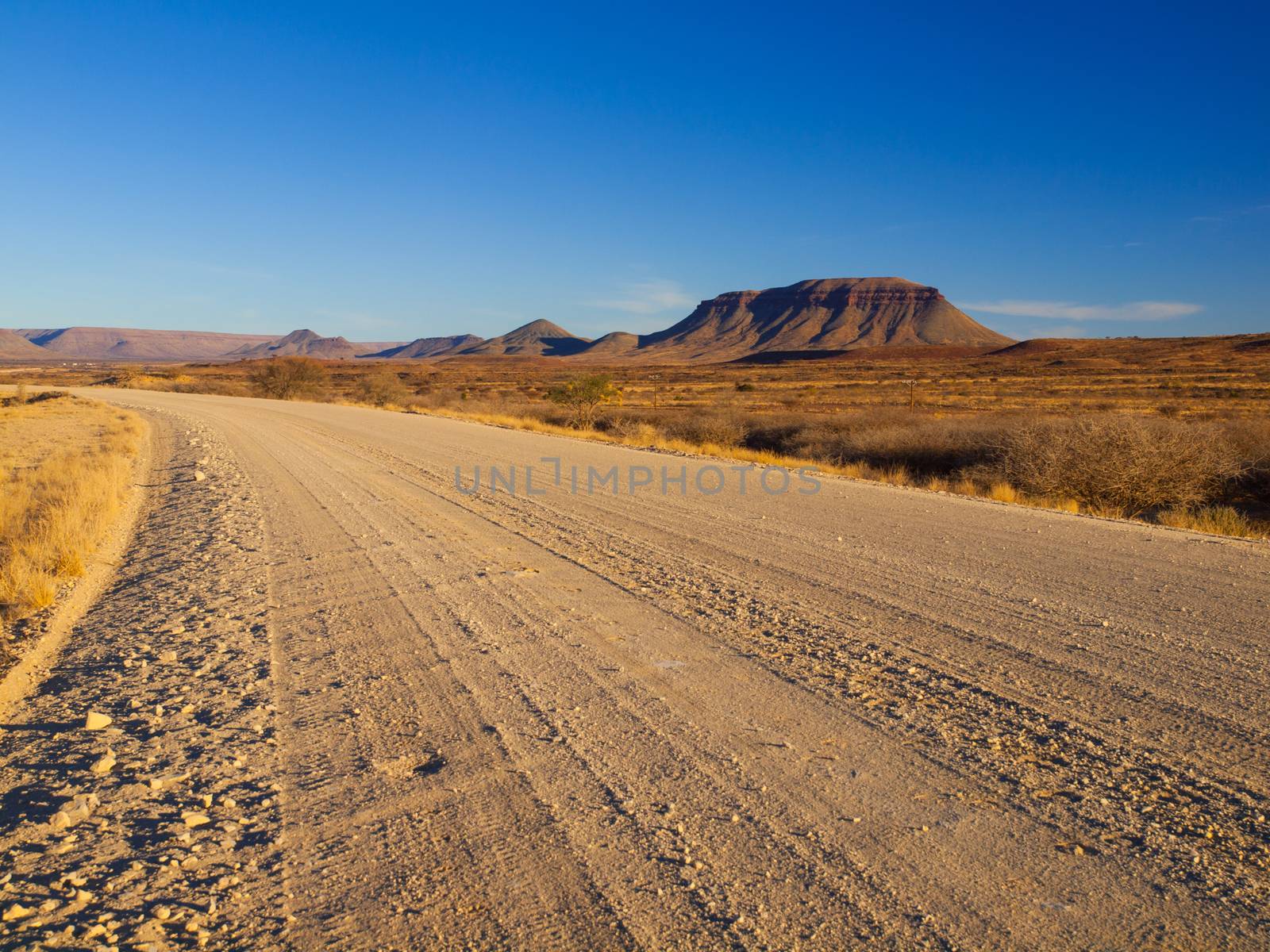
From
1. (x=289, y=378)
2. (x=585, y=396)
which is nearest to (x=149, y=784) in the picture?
(x=585, y=396)

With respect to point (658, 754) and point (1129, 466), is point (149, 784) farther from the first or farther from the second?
point (1129, 466)

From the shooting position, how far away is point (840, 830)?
3486mm

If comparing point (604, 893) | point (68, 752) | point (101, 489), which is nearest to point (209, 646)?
point (68, 752)

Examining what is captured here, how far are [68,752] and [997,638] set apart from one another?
579cm

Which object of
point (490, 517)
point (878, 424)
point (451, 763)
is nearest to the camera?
point (451, 763)

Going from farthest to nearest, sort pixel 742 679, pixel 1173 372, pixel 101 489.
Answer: pixel 1173 372, pixel 101 489, pixel 742 679

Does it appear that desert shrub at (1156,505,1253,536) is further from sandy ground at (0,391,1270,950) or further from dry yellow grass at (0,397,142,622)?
dry yellow grass at (0,397,142,622)

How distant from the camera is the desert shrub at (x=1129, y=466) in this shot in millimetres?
15273

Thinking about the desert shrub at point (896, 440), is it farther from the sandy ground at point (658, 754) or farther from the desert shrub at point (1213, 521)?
the sandy ground at point (658, 754)

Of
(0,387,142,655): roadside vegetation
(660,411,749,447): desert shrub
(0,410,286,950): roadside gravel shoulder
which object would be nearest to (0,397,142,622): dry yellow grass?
(0,387,142,655): roadside vegetation

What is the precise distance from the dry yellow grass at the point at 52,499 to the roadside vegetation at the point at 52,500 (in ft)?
0.04

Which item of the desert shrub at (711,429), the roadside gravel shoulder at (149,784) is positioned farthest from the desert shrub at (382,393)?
the roadside gravel shoulder at (149,784)

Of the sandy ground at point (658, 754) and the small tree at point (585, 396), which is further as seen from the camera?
the small tree at point (585, 396)

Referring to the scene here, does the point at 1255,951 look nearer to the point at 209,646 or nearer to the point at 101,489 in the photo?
the point at 209,646
